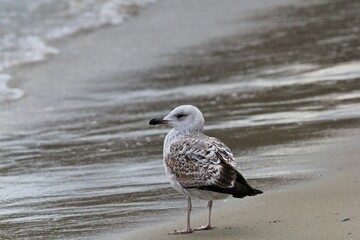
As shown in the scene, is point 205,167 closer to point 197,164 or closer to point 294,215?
point 197,164

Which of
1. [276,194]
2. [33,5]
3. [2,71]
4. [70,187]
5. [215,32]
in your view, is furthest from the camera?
[33,5]

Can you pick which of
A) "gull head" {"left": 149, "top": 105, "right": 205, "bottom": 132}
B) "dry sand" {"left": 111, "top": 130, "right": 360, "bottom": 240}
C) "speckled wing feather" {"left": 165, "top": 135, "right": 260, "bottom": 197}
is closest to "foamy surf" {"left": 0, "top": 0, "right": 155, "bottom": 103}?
"gull head" {"left": 149, "top": 105, "right": 205, "bottom": 132}

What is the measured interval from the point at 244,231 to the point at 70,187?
2.11 meters

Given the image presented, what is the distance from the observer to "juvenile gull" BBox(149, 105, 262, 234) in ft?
18.9

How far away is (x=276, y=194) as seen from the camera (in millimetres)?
6680

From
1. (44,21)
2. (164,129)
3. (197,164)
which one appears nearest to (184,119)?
(197,164)

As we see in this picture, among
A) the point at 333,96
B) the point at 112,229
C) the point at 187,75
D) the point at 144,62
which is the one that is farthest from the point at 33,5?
the point at 112,229

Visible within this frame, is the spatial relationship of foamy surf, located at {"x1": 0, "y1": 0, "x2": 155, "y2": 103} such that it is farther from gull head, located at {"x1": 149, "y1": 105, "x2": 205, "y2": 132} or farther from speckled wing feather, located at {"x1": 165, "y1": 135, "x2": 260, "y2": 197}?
speckled wing feather, located at {"x1": 165, "y1": 135, "x2": 260, "y2": 197}

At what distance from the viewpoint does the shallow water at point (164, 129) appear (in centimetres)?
685

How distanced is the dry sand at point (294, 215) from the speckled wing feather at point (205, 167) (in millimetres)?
310

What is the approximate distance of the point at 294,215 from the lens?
6.08m

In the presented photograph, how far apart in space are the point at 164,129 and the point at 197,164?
3523mm

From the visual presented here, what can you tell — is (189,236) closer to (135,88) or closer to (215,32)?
(135,88)

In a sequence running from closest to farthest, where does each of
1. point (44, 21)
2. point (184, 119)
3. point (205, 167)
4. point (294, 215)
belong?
1. point (205, 167)
2. point (294, 215)
3. point (184, 119)
4. point (44, 21)
